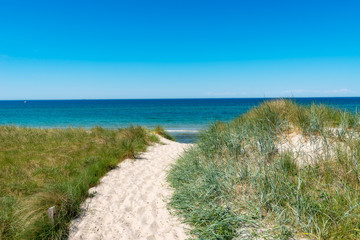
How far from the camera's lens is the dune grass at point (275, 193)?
9.35 ft

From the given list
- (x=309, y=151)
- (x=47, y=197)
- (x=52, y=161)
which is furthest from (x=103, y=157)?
(x=309, y=151)

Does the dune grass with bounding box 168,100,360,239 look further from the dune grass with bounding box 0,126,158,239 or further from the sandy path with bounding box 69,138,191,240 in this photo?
the dune grass with bounding box 0,126,158,239

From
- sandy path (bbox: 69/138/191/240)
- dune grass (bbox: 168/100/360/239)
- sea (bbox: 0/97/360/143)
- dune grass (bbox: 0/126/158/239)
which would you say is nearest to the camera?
dune grass (bbox: 168/100/360/239)

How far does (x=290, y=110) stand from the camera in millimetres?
6922

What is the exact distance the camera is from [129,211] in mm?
4539

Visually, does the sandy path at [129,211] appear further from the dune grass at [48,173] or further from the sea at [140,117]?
the sea at [140,117]

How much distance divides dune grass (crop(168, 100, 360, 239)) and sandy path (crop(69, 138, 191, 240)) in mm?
420

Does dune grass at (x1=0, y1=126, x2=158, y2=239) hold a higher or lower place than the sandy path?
higher

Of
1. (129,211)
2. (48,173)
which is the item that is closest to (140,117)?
(48,173)

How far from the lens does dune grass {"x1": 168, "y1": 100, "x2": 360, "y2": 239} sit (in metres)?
2.85

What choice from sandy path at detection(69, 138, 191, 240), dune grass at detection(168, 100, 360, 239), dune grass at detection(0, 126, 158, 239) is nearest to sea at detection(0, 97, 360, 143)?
dune grass at detection(168, 100, 360, 239)

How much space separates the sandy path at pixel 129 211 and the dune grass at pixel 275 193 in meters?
0.42

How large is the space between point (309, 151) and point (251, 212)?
2519mm

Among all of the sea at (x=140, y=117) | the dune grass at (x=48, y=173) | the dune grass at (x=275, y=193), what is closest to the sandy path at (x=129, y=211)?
the dune grass at (x=48, y=173)
